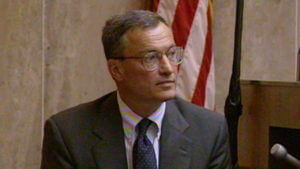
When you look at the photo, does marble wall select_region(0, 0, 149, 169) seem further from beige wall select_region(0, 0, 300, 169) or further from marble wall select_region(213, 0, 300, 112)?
marble wall select_region(213, 0, 300, 112)

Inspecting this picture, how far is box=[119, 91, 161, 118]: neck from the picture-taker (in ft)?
7.86

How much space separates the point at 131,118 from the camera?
8.01 feet

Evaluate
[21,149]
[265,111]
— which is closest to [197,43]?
[265,111]

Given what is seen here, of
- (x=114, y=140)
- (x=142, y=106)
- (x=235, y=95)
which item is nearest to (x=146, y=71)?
(x=142, y=106)

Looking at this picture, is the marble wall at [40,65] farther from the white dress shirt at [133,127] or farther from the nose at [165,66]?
the nose at [165,66]

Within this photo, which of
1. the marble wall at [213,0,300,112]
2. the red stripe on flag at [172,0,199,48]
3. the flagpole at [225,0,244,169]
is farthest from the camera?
the marble wall at [213,0,300,112]

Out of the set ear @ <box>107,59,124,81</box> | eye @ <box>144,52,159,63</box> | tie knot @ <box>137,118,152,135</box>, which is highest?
eye @ <box>144,52,159,63</box>

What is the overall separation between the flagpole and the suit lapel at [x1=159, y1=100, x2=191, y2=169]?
32cm

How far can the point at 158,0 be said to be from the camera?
377cm

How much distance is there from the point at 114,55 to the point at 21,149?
120 cm

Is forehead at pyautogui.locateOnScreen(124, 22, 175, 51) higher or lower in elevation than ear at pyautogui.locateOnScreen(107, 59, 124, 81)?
higher

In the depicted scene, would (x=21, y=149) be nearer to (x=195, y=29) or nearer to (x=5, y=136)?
(x=5, y=136)

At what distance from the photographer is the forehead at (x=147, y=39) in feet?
7.66

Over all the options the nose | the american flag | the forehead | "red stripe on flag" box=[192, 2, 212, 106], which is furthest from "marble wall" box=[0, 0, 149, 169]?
the nose
